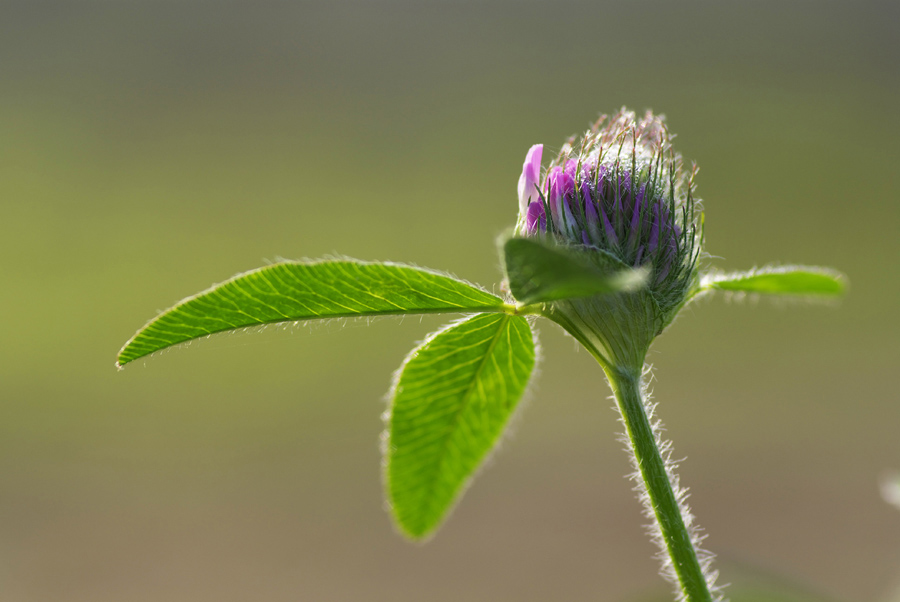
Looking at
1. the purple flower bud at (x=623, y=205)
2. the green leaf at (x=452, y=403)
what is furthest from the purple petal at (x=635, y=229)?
the green leaf at (x=452, y=403)

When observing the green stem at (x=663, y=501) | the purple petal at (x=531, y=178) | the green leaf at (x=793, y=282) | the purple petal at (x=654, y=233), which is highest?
the purple petal at (x=531, y=178)

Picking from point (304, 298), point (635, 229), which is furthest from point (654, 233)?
point (304, 298)

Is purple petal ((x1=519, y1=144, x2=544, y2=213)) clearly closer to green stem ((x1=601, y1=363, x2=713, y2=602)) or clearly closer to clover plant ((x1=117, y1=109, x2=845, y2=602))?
clover plant ((x1=117, y1=109, x2=845, y2=602))

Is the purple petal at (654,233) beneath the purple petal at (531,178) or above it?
beneath

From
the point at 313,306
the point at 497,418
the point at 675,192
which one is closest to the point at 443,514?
the point at 497,418

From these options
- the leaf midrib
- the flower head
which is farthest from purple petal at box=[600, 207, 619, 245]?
the leaf midrib

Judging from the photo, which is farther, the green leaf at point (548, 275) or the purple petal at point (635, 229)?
the purple petal at point (635, 229)

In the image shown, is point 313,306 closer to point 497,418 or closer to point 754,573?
point 497,418

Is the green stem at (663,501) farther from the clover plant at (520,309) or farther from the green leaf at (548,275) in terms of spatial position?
the green leaf at (548,275)
